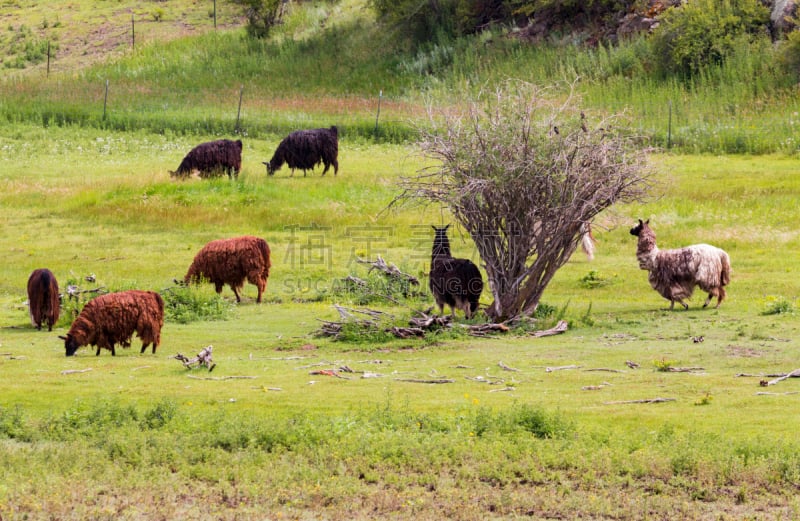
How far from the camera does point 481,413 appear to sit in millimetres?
12383

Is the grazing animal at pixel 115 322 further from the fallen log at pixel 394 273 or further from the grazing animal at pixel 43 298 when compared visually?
the fallen log at pixel 394 273

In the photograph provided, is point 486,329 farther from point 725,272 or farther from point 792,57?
point 792,57

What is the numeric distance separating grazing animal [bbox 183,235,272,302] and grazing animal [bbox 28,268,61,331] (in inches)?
131

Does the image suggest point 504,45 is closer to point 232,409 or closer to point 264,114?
point 264,114

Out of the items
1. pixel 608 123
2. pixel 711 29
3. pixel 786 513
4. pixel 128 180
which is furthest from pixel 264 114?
pixel 786 513

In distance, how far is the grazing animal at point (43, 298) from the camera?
62.1 feet

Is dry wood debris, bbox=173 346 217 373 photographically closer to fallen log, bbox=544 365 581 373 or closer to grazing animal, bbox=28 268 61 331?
fallen log, bbox=544 365 581 373

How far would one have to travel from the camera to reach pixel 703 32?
46031 millimetres

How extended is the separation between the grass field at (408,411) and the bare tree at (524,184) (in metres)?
1.15

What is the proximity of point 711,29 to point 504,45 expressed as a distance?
11246 mm

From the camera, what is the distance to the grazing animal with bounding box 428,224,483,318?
19.3m

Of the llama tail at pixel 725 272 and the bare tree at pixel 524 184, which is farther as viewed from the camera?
the llama tail at pixel 725 272

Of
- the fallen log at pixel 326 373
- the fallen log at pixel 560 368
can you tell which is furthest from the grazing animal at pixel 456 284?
the fallen log at pixel 326 373

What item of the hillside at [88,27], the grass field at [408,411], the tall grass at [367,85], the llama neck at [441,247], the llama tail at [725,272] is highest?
the hillside at [88,27]
